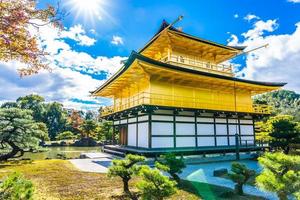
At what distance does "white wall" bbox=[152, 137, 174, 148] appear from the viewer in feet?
53.0

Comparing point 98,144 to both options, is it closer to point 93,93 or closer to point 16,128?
point 93,93

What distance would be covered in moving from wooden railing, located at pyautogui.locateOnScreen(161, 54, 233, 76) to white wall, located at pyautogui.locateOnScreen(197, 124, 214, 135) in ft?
18.1

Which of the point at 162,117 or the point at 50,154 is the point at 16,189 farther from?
the point at 50,154

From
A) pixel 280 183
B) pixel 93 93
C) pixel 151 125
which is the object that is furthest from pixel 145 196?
pixel 93 93

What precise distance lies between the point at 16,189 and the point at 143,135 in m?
13.0

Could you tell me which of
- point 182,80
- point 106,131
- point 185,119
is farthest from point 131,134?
point 106,131

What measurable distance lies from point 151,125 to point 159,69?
3.94 meters

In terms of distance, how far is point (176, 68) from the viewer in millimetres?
16156

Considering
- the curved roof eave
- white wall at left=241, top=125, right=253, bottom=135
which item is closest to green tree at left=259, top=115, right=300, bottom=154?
white wall at left=241, top=125, right=253, bottom=135

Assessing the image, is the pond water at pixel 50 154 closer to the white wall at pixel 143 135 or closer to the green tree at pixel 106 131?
the white wall at pixel 143 135

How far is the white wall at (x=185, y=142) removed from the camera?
17031mm

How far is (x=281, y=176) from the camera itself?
581 cm

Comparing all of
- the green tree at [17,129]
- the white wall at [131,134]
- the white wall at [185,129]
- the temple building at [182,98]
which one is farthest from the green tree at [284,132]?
the green tree at [17,129]

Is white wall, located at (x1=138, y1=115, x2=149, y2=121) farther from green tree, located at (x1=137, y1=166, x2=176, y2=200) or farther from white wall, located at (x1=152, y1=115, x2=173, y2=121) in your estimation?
green tree, located at (x1=137, y1=166, x2=176, y2=200)
